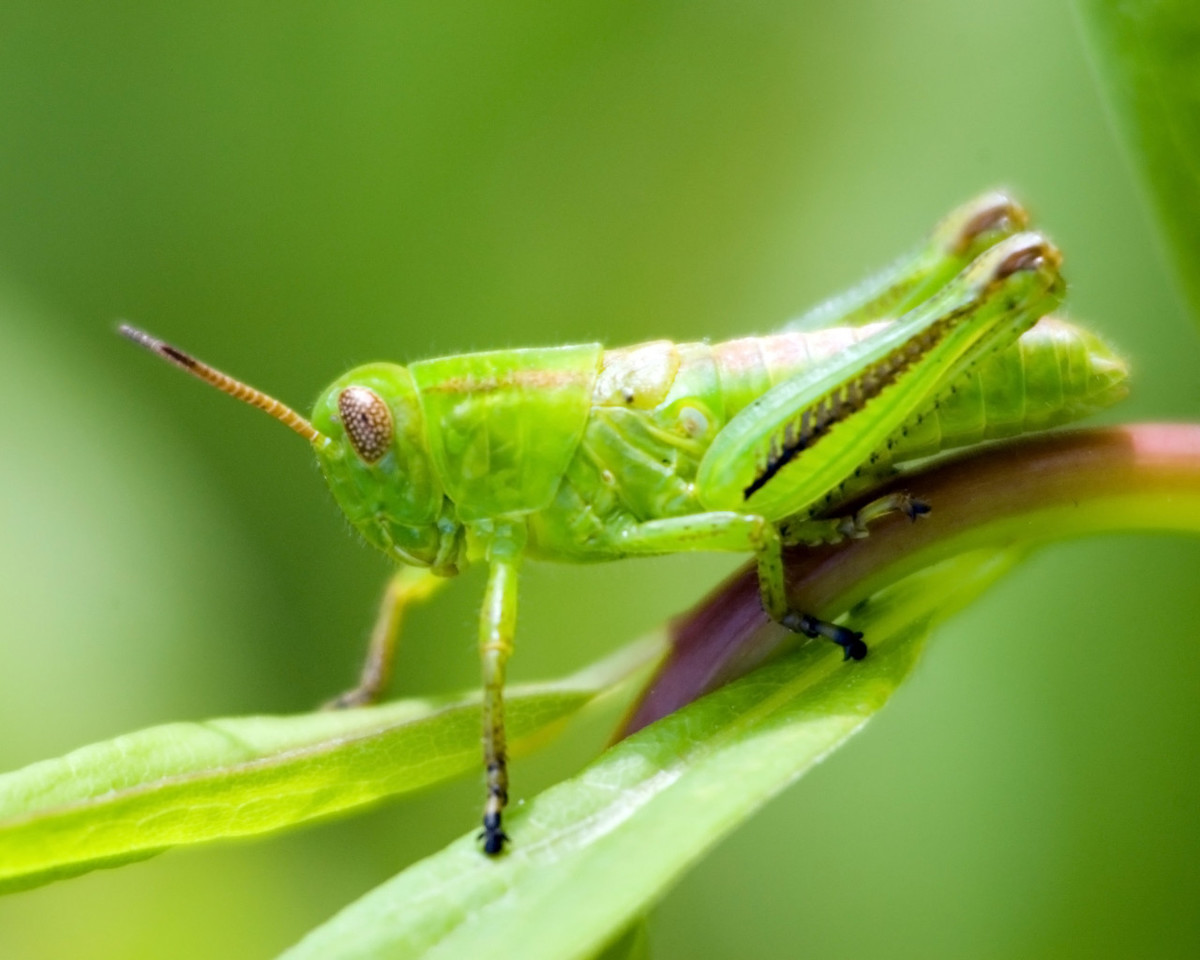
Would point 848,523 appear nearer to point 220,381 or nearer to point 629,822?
point 629,822

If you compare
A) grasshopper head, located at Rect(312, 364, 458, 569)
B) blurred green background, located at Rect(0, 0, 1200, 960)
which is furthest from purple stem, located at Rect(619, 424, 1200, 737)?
blurred green background, located at Rect(0, 0, 1200, 960)

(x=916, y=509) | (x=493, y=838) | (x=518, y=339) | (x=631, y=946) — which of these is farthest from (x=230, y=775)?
(x=518, y=339)

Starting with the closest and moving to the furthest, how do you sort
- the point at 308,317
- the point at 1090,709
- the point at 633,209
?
the point at 1090,709 → the point at 308,317 → the point at 633,209

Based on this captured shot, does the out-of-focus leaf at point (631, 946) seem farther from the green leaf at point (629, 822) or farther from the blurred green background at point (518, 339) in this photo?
the blurred green background at point (518, 339)

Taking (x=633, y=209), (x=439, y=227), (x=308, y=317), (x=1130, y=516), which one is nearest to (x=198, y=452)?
(x=308, y=317)

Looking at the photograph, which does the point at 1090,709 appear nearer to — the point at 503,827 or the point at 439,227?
the point at 503,827

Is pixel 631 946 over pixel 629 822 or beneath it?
beneath
